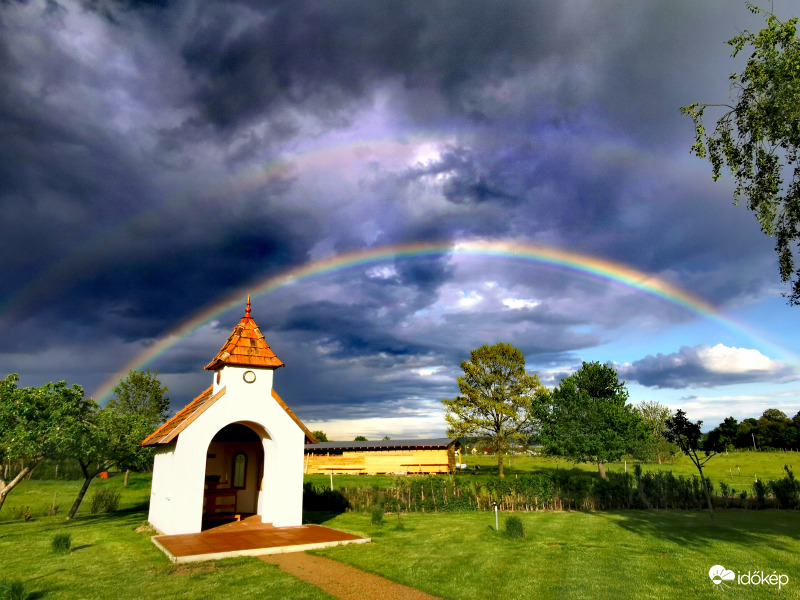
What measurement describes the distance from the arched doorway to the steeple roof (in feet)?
14.8

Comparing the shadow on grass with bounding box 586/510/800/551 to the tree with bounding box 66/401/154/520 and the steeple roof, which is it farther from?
the tree with bounding box 66/401/154/520

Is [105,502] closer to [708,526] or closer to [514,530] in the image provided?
[514,530]

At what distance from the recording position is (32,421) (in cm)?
1912

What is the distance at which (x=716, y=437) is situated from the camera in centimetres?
2011

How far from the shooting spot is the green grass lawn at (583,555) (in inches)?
407

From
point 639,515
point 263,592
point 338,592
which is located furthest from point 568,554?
point 639,515

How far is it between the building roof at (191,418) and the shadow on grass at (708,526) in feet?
43.8

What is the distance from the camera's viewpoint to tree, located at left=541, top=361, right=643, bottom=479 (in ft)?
126

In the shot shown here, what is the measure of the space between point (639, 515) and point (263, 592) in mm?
18724

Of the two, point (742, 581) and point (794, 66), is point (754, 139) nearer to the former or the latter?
point (794, 66)

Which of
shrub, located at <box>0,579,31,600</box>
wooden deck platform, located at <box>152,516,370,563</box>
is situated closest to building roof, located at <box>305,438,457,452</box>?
wooden deck platform, located at <box>152,516,370,563</box>

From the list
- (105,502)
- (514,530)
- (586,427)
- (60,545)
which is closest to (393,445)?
(586,427)

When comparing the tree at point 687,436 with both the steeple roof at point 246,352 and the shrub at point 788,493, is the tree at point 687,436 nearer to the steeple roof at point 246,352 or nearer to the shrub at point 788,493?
the shrub at point 788,493

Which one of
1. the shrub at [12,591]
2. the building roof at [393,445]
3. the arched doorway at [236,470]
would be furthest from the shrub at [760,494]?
the shrub at [12,591]
